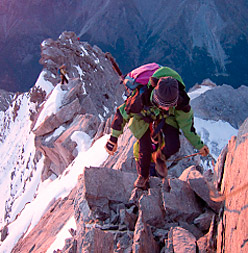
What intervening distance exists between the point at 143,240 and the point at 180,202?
832 mm

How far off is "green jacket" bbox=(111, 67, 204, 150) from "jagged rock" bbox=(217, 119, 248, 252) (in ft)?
1.91

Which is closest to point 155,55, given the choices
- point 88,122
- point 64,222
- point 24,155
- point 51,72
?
point 51,72

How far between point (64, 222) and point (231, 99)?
13.8 m

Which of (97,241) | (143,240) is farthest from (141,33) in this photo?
(143,240)

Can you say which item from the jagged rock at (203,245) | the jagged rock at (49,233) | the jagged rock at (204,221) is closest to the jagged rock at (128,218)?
the jagged rock at (204,221)

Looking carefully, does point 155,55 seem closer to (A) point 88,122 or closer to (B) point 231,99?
(B) point 231,99

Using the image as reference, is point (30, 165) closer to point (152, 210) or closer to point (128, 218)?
point (128, 218)

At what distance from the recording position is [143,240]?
2979 mm

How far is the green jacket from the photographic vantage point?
10.4ft

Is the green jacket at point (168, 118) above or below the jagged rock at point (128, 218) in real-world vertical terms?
above

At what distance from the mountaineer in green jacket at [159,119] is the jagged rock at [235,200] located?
0.67 meters

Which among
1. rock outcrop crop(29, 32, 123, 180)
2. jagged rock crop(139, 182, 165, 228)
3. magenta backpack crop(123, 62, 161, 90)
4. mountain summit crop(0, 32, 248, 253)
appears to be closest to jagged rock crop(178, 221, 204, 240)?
mountain summit crop(0, 32, 248, 253)

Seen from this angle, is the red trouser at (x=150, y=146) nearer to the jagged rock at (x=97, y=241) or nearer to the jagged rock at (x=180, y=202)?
the jagged rock at (x=180, y=202)

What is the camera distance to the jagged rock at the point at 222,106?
46.6 ft
